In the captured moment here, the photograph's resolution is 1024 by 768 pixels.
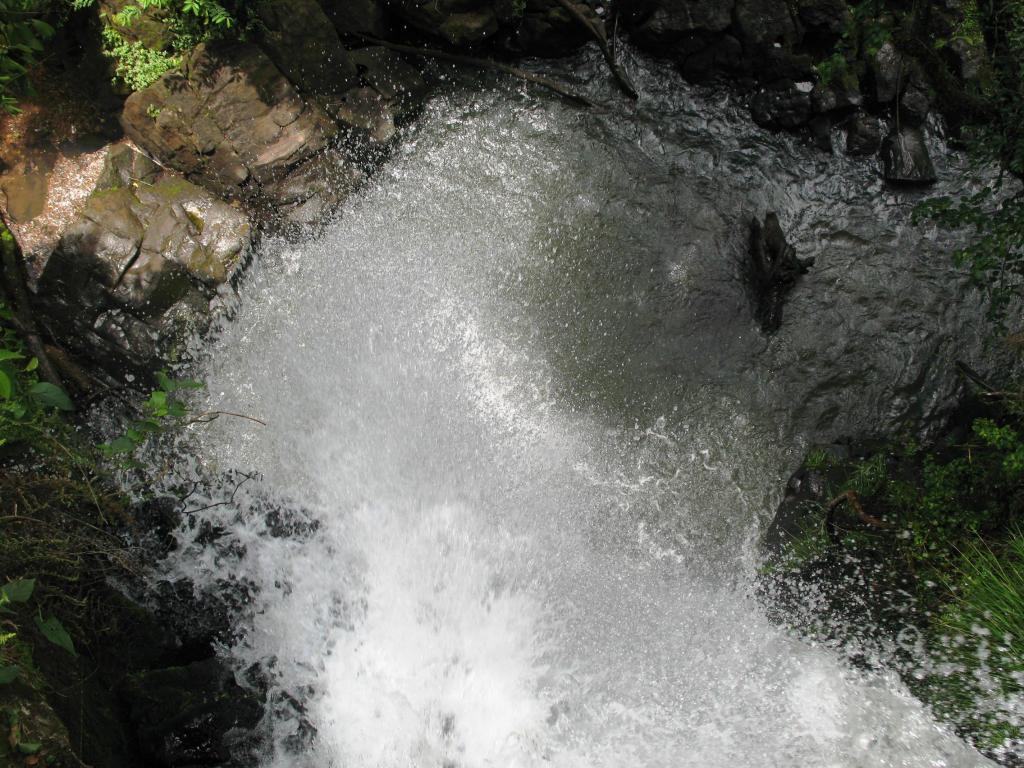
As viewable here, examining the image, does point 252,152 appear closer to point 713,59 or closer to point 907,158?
point 713,59

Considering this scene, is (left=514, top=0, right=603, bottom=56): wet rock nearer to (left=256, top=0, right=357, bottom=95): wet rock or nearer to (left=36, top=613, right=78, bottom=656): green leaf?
(left=256, top=0, right=357, bottom=95): wet rock

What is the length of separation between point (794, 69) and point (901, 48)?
89 centimetres

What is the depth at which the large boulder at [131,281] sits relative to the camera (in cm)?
553

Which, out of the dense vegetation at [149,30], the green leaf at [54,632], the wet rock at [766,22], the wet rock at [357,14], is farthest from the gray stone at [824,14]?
the green leaf at [54,632]

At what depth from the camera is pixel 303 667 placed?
4957 millimetres

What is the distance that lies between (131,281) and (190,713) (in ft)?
10.4

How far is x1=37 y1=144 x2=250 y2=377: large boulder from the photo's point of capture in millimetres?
5527

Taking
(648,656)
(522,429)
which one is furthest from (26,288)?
(648,656)

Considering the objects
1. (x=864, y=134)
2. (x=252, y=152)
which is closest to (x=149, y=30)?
(x=252, y=152)

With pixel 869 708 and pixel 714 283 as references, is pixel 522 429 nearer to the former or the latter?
pixel 714 283

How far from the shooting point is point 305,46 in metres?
5.95

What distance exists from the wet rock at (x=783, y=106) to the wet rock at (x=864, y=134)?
39cm

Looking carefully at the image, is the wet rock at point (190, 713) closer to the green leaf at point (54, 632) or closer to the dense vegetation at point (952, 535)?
the green leaf at point (54, 632)

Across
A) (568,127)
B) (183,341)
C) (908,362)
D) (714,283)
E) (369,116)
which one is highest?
(369,116)
